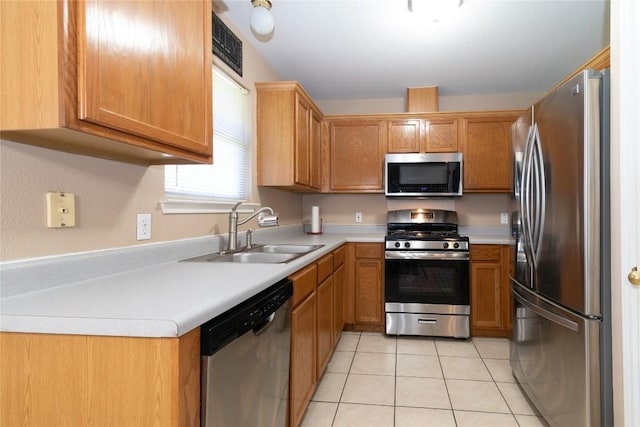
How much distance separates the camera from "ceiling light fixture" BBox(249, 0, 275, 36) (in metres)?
1.99

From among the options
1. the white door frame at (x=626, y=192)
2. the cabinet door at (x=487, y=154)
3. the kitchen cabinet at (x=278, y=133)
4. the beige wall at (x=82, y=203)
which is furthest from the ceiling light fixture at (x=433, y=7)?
the cabinet door at (x=487, y=154)

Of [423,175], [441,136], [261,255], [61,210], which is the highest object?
[441,136]

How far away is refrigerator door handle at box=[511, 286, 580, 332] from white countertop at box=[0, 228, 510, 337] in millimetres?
1295

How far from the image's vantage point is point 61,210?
1172mm

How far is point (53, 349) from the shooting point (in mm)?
841

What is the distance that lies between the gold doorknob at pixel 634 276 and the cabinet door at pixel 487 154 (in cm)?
234

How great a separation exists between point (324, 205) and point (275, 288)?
273 cm

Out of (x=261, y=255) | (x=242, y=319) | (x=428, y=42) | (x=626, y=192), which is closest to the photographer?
(x=242, y=319)

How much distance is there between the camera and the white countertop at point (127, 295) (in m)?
0.83

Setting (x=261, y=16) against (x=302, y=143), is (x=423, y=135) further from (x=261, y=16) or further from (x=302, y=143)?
(x=261, y=16)

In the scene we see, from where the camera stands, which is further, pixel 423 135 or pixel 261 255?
pixel 423 135

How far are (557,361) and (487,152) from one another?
2243 millimetres

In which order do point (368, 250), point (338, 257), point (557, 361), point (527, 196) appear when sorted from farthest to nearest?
point (368, 250), point (338, 257), point (527, 196), point (557, 361)

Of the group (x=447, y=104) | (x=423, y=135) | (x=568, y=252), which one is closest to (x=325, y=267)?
(x=568, y=252)
